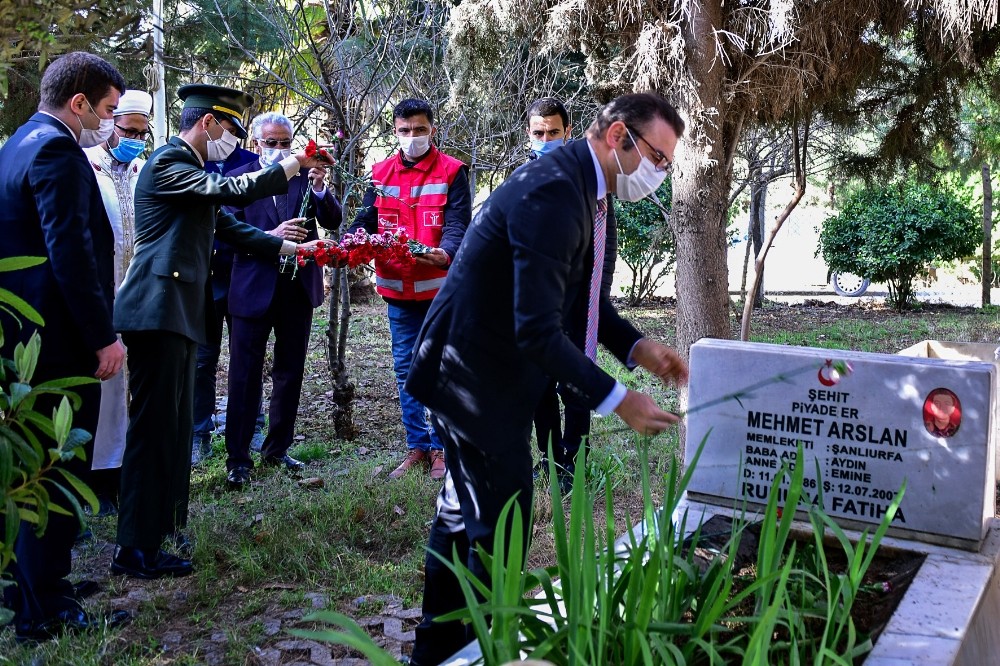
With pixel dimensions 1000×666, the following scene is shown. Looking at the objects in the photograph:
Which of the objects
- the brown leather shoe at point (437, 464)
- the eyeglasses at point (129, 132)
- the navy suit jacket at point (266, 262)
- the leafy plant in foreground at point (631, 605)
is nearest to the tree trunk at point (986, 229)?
the brown leather shoe at point (437, 464)

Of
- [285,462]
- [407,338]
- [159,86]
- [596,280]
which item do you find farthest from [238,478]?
[159,86]

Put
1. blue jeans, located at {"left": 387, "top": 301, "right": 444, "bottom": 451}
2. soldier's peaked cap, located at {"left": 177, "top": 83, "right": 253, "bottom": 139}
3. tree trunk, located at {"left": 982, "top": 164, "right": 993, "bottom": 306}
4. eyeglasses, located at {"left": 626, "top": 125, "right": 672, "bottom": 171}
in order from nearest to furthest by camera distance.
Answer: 1. eyeglasses, located at {"left": 626, "top": 125, "right": 672, "bottom": 171}
2. soldier's peaked cap, located at {"left": 177, "top": 83, "right": 253, "bottom": 139}
3. blue jeans, located at {"left": 387, "top": 301, "right": 444, "bottom": 451}
4. tree trunk, located at {"left": 982, "top": 164, "right": 993, "bottom": 306}

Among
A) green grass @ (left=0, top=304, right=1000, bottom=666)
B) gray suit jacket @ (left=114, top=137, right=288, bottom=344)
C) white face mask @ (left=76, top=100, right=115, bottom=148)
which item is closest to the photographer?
green grass @ (left=0, top=304, right=1000, bottom=666)

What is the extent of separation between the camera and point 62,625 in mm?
3467

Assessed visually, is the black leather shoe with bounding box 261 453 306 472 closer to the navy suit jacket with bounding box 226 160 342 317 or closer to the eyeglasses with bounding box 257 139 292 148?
the navy suit jacket with bounding box 226 160 342 317

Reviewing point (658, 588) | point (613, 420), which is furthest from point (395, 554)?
point (613, 420)

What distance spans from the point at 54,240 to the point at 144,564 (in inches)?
57.9

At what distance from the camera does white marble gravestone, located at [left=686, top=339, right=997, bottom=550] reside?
3646 millimetres

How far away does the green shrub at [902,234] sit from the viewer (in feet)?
50.1

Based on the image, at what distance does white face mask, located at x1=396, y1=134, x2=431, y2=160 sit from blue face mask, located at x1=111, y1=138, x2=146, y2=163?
144 cm

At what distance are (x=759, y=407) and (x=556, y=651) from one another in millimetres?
1877

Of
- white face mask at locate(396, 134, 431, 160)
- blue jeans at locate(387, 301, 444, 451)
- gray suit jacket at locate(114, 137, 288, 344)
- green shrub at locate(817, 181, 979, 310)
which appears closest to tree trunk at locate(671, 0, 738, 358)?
white face mask at locate(396, 134, 431, 160)

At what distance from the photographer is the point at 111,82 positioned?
12.4 feet

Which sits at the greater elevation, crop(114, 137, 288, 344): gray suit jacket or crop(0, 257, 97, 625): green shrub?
crop(114, 137, 288, 344): gray suit jacket
